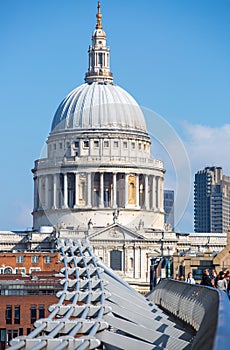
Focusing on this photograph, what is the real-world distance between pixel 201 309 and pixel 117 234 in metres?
157

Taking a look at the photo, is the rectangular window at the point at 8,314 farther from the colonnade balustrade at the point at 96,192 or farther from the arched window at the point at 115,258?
the colonnade balustrade at the point at 96,192

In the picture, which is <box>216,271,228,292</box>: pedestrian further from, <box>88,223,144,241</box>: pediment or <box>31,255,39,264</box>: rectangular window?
<box>88,223,144,241</box>: pediment

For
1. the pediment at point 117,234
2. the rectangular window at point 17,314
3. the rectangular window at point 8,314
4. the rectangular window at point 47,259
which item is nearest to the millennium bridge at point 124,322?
the rectangular window at point 17,314

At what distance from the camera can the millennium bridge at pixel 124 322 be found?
2319 centimetres

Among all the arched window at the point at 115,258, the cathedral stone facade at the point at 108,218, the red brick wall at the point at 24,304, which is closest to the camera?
the red brick wall at the point at 24,304

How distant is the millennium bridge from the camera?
76.1 feet

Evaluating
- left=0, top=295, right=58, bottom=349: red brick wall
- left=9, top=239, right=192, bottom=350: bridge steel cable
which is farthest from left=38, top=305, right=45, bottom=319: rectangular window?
left=9, top=239, right=192, bottom=350: bridge steel cable

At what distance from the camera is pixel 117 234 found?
616 ft

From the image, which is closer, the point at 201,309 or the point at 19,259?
the point at 201,309

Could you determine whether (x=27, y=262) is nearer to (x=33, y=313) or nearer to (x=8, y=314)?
(x=8, y=314)

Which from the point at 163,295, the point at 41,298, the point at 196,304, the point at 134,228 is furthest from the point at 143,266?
the point at 196,304

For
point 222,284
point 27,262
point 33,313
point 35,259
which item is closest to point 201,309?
point 222,284

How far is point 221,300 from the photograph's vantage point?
80.8 ft

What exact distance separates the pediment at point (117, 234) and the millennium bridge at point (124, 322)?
14352 cm
